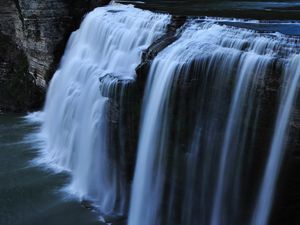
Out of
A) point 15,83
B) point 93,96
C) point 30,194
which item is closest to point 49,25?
point 15,83

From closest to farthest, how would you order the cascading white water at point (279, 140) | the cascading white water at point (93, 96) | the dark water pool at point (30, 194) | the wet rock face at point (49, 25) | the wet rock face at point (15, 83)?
the cascading white water at point (279, 140)
the dark water pool at point (30, 194)
the cascading white water at point (93, 96)
the wet rock face at point (49, 25)
the wet rock face at point (15, 83)

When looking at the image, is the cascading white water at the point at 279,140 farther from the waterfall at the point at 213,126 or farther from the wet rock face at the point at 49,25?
the wet rock face at the point at 49,25

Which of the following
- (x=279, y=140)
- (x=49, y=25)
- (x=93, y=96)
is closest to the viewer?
(x=279, y=140)

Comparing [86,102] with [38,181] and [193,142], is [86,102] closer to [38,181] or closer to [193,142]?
[38,181]

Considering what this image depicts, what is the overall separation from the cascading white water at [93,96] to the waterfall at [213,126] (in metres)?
1.41

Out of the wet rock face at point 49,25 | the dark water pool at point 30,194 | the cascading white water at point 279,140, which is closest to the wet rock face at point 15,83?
the wet rock face at point 49,25

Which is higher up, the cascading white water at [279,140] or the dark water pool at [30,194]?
the cascading white water at [279,140]

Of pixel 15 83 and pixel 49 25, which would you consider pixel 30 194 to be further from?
pixel 15 83

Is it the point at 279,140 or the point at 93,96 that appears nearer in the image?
the point at 279,140

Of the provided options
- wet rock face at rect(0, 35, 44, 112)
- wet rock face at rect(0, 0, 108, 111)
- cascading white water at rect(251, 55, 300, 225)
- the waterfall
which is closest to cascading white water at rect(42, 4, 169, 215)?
wet rock face at rect(0, 0, 108, 111)

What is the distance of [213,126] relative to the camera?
366 inches

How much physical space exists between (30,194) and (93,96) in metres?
2.94

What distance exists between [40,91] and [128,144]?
731 cm

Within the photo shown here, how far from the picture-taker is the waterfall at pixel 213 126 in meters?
8.41
